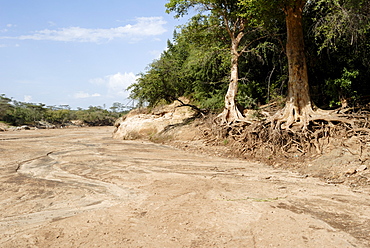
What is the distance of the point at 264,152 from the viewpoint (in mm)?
10273

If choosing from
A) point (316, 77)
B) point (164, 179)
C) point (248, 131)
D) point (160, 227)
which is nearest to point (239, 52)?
point (316, 77)

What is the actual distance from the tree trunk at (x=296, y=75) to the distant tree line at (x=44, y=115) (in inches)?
1485

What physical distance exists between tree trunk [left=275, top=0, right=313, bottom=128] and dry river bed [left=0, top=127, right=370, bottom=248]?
144 inches

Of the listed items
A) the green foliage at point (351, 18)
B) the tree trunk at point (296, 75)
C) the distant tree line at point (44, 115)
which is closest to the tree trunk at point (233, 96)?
the tree trunk at point (296, 75)

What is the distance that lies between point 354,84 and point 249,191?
361 inches

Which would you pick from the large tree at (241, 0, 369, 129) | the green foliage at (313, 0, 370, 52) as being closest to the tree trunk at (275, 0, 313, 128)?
the large tree at (241, 0, 369, 129)

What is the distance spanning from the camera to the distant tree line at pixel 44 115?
4650 cm

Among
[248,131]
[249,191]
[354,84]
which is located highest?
[354,84]

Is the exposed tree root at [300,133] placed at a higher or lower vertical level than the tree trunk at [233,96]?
lower

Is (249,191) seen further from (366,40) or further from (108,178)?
(366,40)

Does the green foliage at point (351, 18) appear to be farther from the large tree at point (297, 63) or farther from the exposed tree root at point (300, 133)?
the exposed tree root at point (300, 133)

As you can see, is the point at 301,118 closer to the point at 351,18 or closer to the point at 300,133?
the point at 300,133

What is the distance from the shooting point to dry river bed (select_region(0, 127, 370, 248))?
3.61 meters

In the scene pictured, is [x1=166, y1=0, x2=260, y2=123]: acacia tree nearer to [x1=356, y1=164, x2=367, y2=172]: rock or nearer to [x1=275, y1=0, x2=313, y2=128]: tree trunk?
[x1=275, y1=0, x2=313, y2=128]: tree trunk
